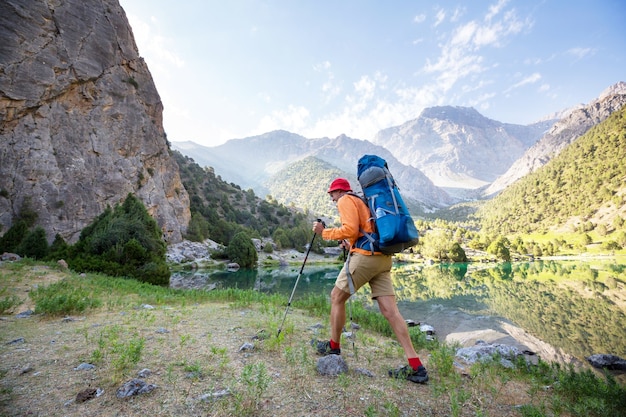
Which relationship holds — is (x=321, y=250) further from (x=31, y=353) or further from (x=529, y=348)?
(x=31, y=353)

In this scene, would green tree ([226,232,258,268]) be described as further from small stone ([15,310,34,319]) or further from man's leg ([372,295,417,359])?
man's leg ([372,295,417,359])

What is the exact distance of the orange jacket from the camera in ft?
13.9

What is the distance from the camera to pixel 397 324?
415 cm

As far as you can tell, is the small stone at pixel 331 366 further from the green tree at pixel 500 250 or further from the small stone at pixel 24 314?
the green tree at pixel 500 250

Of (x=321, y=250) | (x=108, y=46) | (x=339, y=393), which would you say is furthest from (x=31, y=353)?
(x=321, y=250)

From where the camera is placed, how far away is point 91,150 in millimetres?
40875

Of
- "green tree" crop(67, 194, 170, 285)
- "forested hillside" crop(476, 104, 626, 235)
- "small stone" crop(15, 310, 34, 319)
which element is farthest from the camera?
"forested hillside" crop(476, 104, 626, 235)

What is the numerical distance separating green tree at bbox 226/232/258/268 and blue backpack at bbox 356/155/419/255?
44.7 meters

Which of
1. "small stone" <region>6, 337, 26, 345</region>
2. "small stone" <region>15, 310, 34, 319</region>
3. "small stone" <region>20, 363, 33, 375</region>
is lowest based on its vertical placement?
"small stone" <region>15, 310, 34, 319</region>

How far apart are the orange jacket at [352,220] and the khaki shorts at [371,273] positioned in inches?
4.7

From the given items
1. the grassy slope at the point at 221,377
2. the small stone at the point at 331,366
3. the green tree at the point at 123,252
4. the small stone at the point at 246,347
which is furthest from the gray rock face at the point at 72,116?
the small stone at the point at 331,366

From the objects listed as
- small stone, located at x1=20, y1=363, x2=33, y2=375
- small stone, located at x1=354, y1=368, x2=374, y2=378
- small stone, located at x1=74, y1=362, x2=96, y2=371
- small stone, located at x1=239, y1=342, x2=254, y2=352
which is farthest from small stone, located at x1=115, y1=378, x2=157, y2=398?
small stone, located at x1=354, y1=368, x2=374, y2=378

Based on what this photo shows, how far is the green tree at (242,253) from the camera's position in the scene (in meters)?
46.9

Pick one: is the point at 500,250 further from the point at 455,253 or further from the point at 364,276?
the point at 364,276
